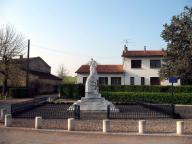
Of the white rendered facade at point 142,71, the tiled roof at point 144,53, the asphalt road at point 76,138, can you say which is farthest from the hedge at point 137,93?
the asphalt road at point 76,138

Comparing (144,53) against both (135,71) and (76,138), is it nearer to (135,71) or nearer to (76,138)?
(135,71)

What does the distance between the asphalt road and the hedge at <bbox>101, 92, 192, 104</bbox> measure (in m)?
24.0

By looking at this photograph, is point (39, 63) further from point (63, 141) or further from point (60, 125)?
point (63, 141)

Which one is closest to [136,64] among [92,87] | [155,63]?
[155,63]

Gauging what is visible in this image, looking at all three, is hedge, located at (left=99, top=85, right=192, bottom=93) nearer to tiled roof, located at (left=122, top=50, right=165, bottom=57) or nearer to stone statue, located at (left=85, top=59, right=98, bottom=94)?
tiled roof, located at (left=122, top=50, right=165, bottom=57)

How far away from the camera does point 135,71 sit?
52562mm

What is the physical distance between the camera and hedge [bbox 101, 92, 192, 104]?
3891 centimetres

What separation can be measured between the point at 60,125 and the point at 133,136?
4809 mm

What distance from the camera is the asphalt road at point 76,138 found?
13877 millimetres

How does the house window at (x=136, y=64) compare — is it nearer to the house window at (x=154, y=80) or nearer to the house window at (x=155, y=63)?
the house window at (x=155, y=63)

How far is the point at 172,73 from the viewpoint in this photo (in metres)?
38.7

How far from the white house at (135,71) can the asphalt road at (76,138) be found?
122ft

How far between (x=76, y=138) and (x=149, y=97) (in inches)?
1036

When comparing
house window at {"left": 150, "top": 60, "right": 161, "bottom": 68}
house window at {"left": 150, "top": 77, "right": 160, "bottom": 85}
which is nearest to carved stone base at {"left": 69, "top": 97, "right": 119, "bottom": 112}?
house window at {"left": 150, "top": 77, "right": 160, "bottom": 85}
